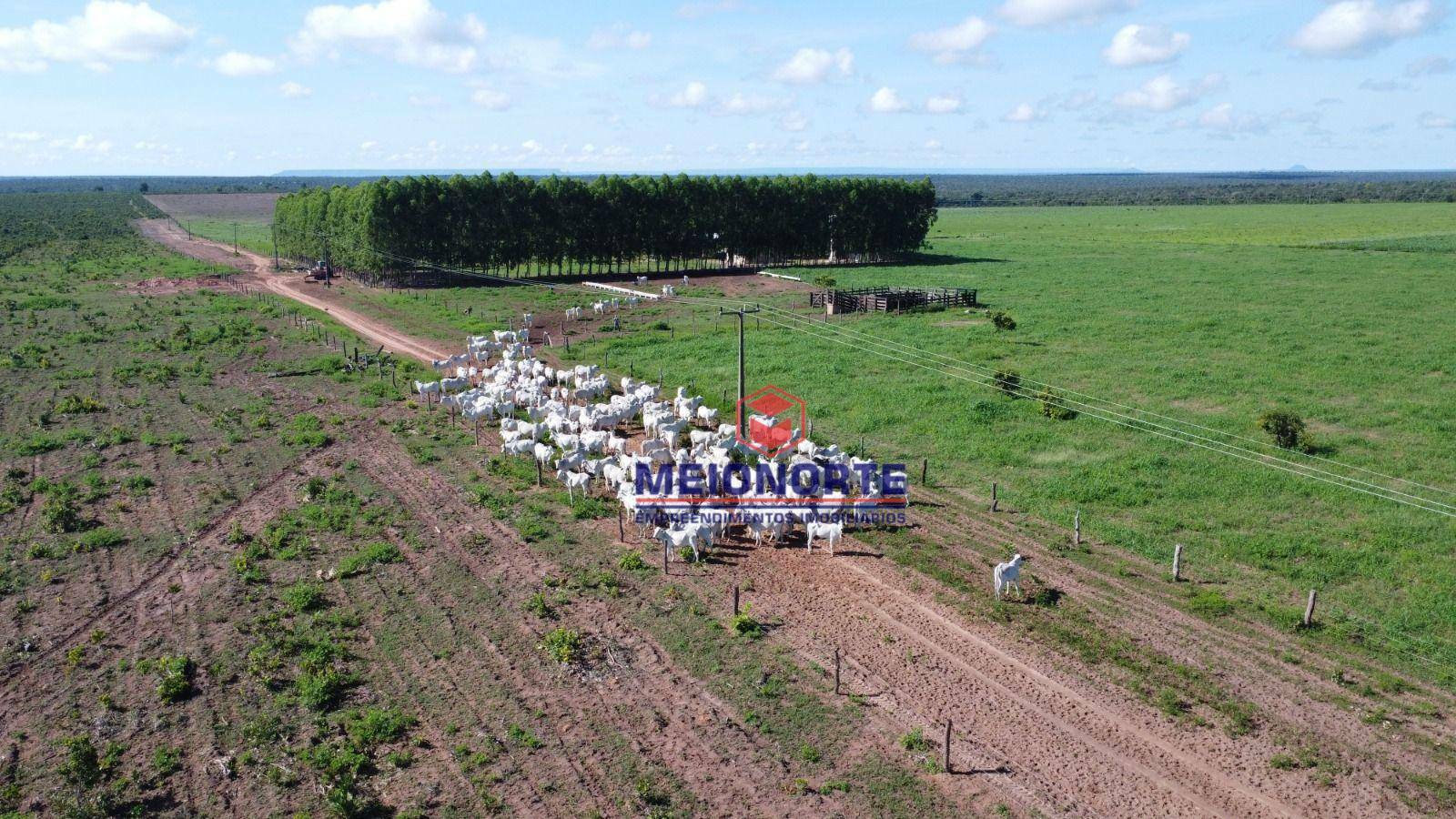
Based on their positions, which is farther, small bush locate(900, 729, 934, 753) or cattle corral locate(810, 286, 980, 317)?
cattle corral locate(810, 286, 980, 317)

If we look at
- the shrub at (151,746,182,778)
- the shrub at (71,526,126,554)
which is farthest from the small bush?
the shrub at (71,526,126,554)

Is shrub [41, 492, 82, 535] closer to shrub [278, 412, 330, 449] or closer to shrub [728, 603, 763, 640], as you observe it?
shrub [278, 412, 330, 449]

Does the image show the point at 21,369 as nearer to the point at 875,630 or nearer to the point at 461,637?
the point at 461,637

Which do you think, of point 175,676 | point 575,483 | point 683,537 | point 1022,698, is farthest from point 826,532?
point 175,676

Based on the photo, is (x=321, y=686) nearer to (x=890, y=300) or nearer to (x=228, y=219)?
(x=890, y=300)

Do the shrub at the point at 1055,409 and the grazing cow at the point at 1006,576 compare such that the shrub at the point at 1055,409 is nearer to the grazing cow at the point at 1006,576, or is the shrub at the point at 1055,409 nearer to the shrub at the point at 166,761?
the grazing cow at the point at 1006,576
